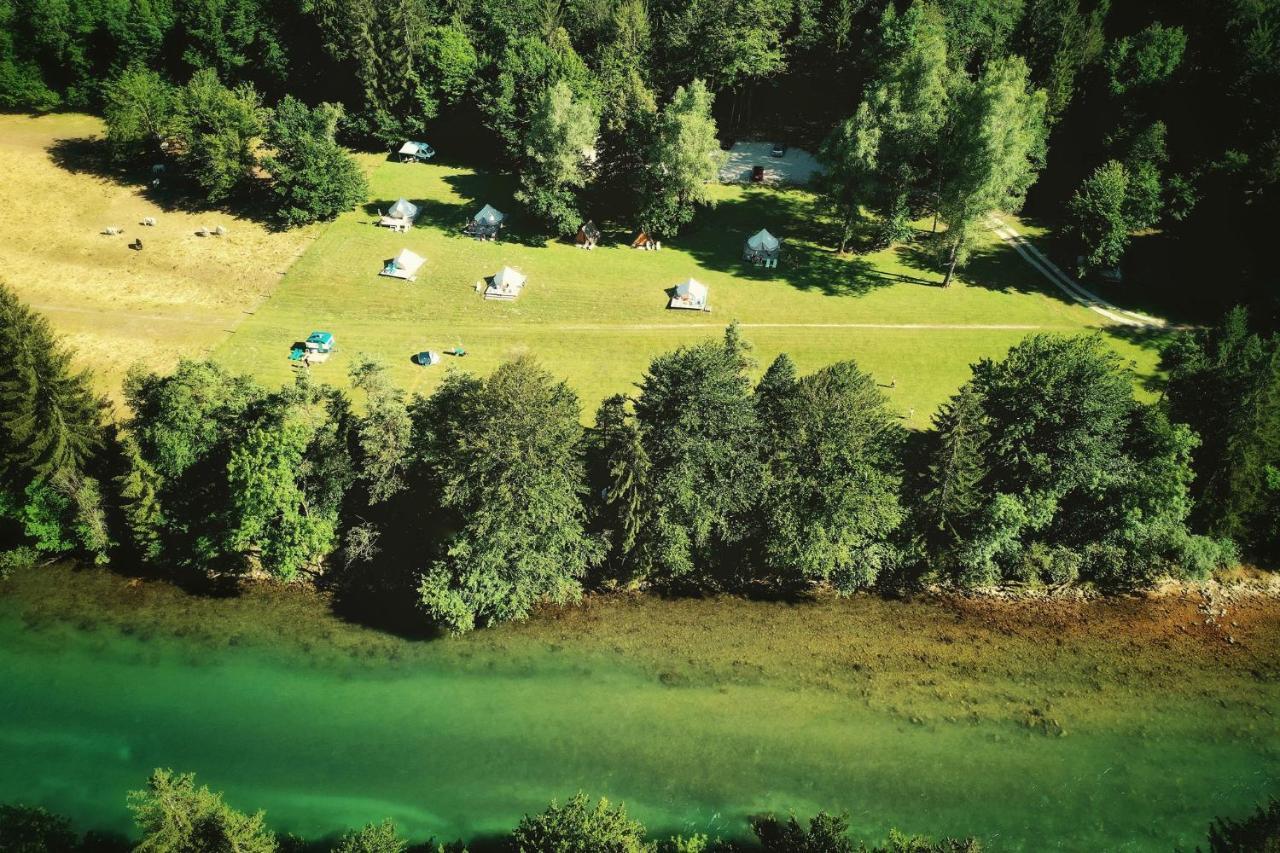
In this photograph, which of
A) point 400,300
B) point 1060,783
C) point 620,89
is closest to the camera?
point 1060,783

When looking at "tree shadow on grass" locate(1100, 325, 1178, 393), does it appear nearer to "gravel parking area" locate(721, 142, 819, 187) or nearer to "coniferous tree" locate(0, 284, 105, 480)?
"gravel parking area" locate(721, 142, 819, 187)

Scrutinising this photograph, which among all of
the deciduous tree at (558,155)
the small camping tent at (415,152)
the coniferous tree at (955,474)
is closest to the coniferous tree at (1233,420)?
the coniferous tree at (955,474)

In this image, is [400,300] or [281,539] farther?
[400,300]

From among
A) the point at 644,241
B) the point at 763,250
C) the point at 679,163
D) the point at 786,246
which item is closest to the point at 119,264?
the point at 644,241

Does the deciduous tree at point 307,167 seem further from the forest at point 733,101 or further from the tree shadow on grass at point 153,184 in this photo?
the tree shadow on grass at point 153,184

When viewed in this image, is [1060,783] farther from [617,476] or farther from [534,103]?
[534,103]

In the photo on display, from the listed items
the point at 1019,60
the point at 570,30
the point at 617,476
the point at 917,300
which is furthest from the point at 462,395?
the point at 570,30

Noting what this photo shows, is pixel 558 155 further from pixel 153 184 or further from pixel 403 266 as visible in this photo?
pixel 153 184
